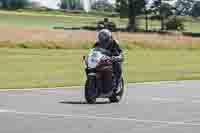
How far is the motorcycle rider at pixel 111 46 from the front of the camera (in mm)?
17422

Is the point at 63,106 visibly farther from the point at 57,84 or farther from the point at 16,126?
the point at 57,84

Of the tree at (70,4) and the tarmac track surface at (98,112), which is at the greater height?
the tarmac track surface at (98,112)

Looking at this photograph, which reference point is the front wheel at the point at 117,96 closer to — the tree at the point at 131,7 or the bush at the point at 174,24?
the tree at the point at 131,7

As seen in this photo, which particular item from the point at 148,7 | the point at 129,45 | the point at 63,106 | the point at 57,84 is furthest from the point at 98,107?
the point at 148,7

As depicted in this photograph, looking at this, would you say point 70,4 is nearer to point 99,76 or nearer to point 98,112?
point 99,76

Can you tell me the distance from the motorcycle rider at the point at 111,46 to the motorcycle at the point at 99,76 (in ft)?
0.52

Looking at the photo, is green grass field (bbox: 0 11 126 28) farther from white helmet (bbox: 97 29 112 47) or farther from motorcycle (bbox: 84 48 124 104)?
motorcycle (bbox: 84 48 124 104)

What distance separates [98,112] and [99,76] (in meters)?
2.19

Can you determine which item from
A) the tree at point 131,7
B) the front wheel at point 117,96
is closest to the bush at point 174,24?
the tree at point 131,7

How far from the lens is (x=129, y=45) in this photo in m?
65.4

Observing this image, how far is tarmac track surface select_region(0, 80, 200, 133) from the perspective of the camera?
1234cm

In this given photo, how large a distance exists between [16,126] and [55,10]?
459ft

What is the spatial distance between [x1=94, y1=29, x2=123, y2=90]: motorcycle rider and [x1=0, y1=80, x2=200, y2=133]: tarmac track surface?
788mm

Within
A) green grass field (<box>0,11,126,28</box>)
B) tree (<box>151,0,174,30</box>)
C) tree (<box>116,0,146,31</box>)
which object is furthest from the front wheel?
tree (<box>151,0,174,30</box>)
